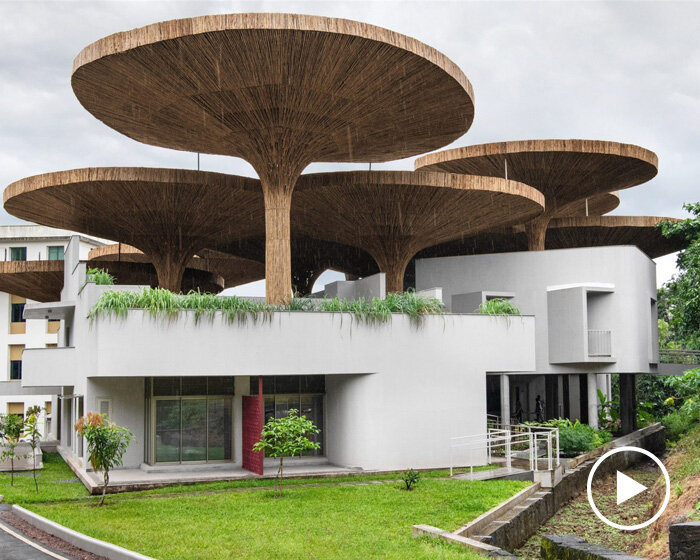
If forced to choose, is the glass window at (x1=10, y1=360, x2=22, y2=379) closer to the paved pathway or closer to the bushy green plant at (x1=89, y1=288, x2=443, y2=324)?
the bushy green plant at (x1=89, y1=288, x2=443, y2=324)

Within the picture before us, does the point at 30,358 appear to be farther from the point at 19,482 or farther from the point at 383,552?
the point at 383,552

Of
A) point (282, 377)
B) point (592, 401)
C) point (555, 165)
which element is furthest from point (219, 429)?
point (555, 165)

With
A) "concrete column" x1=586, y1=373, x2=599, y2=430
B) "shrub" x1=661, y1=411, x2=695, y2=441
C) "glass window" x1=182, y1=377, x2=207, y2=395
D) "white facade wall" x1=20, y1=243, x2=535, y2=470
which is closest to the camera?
"white facade wall" x1=20, y1=243, x2=535, y2=470

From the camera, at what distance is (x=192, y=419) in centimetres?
2164

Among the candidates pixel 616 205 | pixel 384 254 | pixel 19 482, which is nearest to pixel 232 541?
pixel 19 482

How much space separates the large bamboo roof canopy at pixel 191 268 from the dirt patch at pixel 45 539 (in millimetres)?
24986

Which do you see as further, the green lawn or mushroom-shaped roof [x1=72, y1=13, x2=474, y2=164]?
mushroom-shaped roof [x1=72, y1=13, x2=474, y2=164]

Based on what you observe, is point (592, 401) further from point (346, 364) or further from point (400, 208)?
point (346, 364)

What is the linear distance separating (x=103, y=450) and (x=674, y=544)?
1073cm

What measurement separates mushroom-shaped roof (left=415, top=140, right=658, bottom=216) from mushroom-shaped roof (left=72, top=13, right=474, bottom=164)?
7.49 meters

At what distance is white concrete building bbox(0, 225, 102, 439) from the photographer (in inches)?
1927

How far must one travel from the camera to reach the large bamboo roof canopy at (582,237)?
3822 cm

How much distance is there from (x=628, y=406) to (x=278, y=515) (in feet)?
72.0
